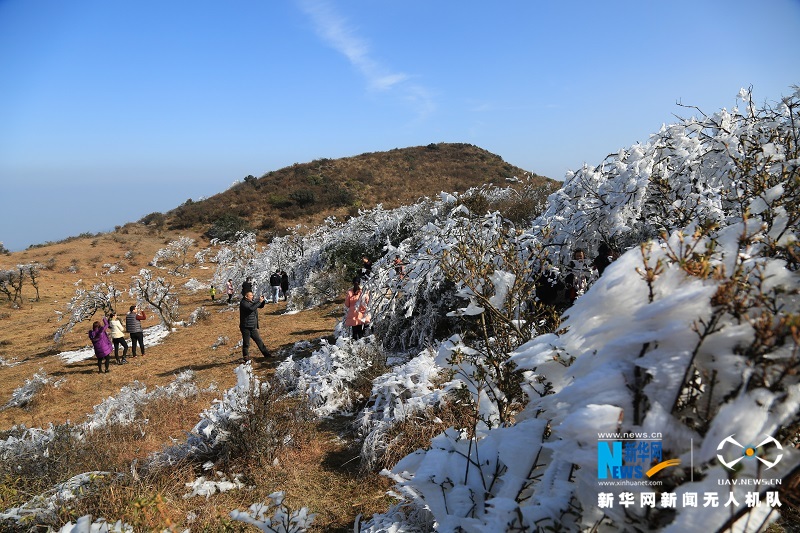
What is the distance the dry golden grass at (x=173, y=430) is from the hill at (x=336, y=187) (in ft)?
56.2

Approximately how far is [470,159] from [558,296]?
44.9 meters

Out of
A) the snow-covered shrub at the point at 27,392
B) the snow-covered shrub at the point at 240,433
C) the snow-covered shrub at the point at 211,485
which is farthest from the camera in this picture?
the snow-covered shrub at the point at 27,392

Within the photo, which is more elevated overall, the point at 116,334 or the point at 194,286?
the point at 194,286

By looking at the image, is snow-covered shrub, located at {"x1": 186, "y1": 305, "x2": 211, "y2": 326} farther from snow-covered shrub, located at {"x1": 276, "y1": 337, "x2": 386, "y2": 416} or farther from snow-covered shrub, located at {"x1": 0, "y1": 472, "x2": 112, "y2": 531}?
snow-covered shrub, located at {"x1": 0, "y1": 472, "x2": 112, "y2": 531}

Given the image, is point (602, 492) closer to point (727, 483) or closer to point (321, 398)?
point (727, 483)

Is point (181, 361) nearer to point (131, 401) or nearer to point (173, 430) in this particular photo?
point (131, 401)

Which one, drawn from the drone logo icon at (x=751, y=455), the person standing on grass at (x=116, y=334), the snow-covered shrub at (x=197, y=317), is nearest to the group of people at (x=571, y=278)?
the drone logo icon at (x=751, y=455)

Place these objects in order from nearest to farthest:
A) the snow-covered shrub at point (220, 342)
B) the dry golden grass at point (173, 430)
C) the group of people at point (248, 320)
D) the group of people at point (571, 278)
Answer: the dry golden grass at point (173, 430), the group of people at point (571, 278), the group of people at point (248, 320), the snow-covered shrub at point (220, 342)

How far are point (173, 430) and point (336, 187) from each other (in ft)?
119

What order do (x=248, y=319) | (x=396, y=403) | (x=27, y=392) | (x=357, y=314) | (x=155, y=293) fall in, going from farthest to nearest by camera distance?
(x=155, y=293) < (x=248, y=319) < (x=27, y=392) < (x=357, y=314) < (x=396, y=403)

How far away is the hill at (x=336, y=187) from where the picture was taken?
120ft

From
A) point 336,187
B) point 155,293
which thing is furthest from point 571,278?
point 336,187

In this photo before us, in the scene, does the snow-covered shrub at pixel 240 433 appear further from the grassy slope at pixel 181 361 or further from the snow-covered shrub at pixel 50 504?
the snow-covered shrub at pixel 50 504

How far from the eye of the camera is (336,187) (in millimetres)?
41375
